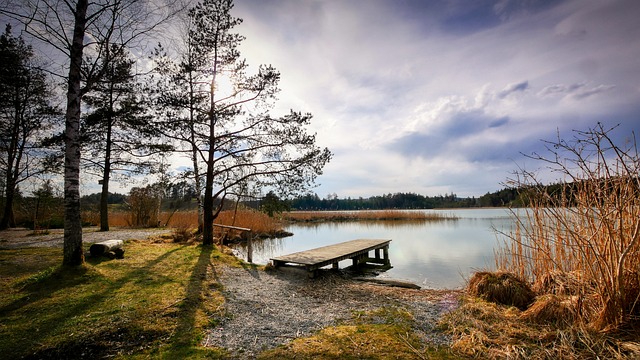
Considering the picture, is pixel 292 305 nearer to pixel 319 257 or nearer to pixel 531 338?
pixel 319 257

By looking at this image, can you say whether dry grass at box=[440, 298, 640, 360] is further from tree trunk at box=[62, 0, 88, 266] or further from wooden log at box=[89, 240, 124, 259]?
wooden log at box=[89, 240, 124, 259]

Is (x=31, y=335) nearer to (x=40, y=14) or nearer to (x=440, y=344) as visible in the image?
(x=440, y=344)

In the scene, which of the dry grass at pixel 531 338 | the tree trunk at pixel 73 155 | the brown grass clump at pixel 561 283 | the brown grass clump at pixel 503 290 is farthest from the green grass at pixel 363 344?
the tree trunk at pixel 73 155

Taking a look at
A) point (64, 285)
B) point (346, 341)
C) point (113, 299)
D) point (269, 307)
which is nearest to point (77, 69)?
point (64, 285)

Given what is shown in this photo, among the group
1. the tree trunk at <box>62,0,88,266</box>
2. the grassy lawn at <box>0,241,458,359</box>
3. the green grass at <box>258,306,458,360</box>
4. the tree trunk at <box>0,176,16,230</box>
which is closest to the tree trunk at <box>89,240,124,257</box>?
the grassy lawn at <box>0,241,458,359</box>

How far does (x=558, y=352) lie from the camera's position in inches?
126

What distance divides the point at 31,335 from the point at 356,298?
505 centimetres

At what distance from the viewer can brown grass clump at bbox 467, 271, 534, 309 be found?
5109 mm

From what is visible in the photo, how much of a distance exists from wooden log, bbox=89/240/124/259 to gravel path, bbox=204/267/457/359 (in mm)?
2977

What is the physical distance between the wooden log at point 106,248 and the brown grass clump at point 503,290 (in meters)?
8.78

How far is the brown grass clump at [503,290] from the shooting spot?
5.11 metres

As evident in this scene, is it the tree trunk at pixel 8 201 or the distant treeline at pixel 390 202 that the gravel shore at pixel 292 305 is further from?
the distant treeline at pixel 390 202

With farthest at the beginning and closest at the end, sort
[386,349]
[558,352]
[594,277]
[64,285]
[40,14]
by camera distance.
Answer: [40,14], [64,285], [594,277], [386,349], [558,352]

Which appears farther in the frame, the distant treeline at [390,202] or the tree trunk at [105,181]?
the distant treeline at [390,202]
